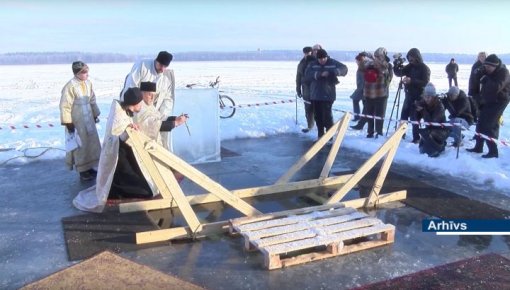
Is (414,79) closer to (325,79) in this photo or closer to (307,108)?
(325,79)

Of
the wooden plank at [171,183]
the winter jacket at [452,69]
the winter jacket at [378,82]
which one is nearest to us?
the wooden plank at [171,183]

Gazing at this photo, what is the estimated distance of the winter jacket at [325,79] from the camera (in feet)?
30.5

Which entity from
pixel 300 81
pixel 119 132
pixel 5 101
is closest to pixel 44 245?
pixel 119 132

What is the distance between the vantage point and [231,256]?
4508mm

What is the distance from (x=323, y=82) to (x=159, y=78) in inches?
145

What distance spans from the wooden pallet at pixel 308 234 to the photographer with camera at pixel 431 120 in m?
3.69

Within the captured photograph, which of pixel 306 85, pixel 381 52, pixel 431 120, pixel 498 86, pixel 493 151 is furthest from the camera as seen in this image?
pixel 306 85

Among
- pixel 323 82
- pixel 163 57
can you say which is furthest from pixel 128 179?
pixel 323 82

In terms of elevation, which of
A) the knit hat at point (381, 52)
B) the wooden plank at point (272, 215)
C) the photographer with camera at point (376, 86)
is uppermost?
the knit hat at point (381, 52)

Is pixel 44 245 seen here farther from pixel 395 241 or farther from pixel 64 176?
pixel 395 241

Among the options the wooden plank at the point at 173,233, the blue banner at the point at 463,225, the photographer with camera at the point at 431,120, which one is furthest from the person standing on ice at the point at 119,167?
the photographer with camera at the point at 431,120

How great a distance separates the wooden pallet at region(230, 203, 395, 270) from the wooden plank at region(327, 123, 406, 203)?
414 millimetres

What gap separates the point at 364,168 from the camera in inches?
229

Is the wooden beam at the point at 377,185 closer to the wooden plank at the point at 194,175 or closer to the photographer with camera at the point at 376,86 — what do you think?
the wooden plank at the point at 194,175
